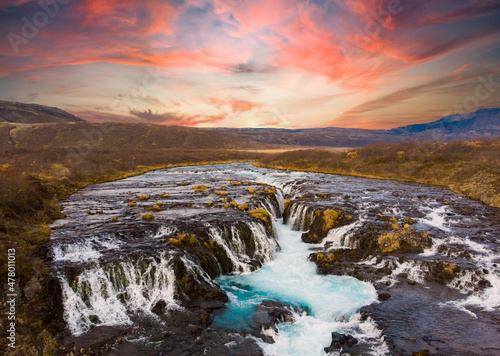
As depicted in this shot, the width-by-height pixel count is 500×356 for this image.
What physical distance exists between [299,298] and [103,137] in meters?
143

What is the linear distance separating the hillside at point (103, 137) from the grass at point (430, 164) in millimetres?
84289

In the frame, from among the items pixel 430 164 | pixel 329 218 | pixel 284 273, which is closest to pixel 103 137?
pixel 329 218

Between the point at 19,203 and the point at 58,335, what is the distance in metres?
13.5

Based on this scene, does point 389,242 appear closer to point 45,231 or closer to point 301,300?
point 301,300

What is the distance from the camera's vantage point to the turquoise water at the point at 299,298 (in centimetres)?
1038

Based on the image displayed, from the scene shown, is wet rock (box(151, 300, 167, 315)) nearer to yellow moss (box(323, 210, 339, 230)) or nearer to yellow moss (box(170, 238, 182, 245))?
yellow moss (box(170, 238, 182, 245))

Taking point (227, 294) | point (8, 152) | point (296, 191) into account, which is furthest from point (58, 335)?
point (8, 152)

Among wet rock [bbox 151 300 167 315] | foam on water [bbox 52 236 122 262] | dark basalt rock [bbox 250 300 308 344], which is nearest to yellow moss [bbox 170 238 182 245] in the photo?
foam on water [bbox 52 236 122 262]

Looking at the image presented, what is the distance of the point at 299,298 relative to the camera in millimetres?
13258

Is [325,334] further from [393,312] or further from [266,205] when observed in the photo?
[266,205]

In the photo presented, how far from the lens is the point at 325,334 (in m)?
10.7

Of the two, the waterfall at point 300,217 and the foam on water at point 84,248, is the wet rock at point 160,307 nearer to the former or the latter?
the foam on water at point 84,248

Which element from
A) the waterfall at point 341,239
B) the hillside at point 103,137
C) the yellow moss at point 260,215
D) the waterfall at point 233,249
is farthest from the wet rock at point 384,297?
the hillside at point 103,137

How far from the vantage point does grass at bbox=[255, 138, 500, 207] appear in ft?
A: 101
